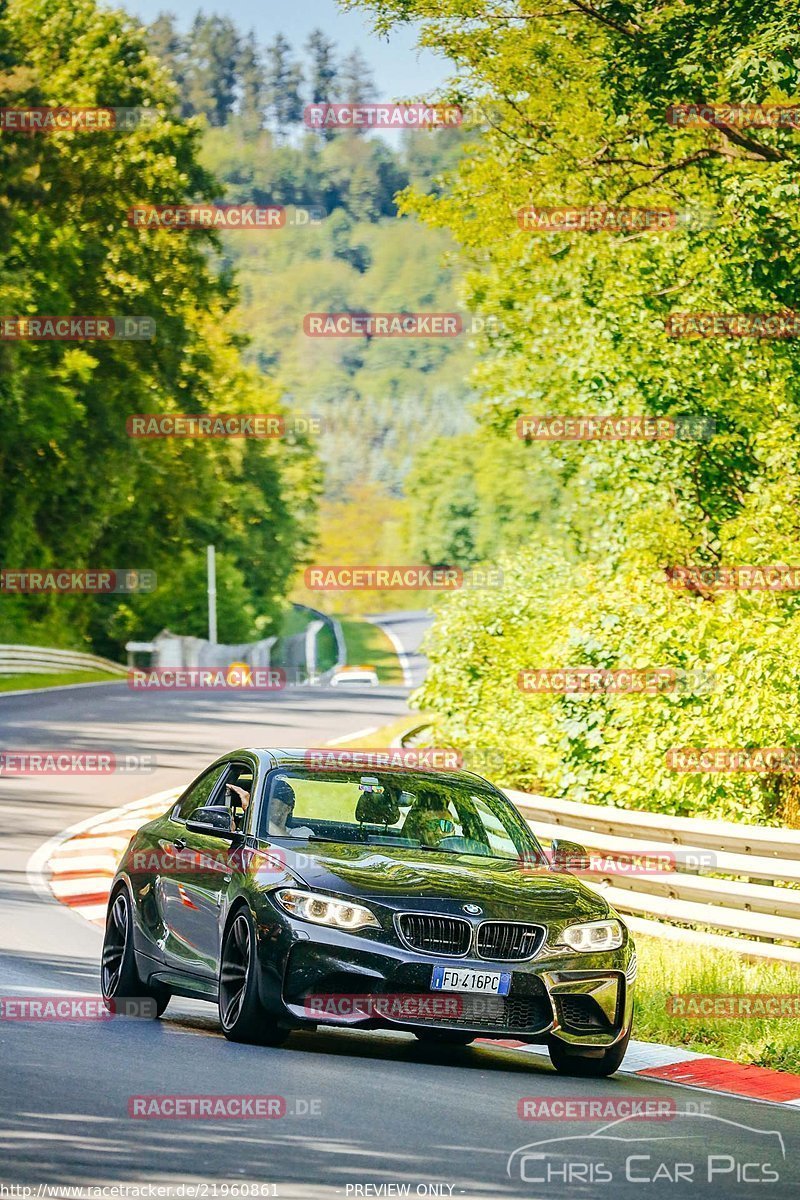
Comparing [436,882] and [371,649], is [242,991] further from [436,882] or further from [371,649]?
[371,649]

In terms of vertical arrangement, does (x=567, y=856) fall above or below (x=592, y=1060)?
above

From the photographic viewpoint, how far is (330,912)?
8766 mm

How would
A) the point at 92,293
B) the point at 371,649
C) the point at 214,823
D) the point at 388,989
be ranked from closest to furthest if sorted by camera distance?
1. the point at 388,989
2. the point at 214,823
3. the point at 92,293
4. the point at 371,649

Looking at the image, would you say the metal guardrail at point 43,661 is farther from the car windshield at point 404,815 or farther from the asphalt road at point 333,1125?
the car windshield at point 404,815

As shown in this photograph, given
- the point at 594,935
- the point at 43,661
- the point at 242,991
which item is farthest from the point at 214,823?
the point at 43,661

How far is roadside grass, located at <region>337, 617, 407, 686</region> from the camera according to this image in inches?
4833

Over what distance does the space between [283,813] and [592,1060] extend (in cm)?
196

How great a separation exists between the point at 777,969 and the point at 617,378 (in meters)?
10.7

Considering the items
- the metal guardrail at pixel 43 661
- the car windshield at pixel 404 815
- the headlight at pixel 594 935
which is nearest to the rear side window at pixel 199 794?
the car windshield at pixel 404 815

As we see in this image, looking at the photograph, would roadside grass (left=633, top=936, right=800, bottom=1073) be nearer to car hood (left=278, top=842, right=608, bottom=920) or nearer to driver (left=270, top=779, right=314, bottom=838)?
car hood (left=278, top=842, right=608, bottom=920)

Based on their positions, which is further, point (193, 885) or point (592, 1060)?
point (193, 885)

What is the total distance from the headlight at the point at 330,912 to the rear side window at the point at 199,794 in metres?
1.73

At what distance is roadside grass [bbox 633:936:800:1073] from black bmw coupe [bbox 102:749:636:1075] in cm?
105

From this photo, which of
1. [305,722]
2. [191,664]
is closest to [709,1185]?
[305,722]
